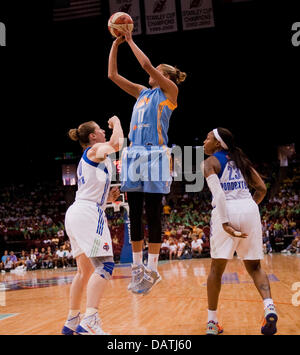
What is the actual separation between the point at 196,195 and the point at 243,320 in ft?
67.1

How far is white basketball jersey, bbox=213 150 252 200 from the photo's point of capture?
4195 millimetres

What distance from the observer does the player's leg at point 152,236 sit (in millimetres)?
3656

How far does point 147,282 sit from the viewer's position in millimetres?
3693

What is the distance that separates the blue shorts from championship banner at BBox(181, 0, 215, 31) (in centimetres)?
1009

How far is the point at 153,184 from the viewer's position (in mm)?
3625

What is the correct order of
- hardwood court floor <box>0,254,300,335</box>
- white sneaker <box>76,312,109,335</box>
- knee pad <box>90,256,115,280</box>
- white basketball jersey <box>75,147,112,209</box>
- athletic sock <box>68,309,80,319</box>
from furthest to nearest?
hardwood court floor <box>0,254,300,335</box>
athletic sock <box>68,309,80,319</box>
white basketball jersey <box>75,147,112,209</box>
knee pad <box>90,256,115,280</box>
white sneaker <box>76,312,109,335</box>

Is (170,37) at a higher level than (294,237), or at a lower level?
higher

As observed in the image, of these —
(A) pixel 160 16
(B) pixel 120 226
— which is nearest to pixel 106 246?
(A) pixel 160 16

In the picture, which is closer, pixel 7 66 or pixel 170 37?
pixel 170 37

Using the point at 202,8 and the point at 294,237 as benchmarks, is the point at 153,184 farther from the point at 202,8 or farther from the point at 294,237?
the point at 294,237

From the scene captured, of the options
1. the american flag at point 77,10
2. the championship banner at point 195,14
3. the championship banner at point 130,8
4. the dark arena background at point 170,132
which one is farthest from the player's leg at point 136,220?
the american flag at point 77,10

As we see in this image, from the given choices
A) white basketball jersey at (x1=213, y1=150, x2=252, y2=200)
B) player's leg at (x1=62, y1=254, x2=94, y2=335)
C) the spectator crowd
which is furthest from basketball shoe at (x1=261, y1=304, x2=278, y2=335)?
the spectator crowd

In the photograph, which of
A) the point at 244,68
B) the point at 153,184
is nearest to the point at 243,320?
the point at 153,184

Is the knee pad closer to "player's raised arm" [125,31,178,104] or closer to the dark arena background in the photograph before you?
the dark arena background
